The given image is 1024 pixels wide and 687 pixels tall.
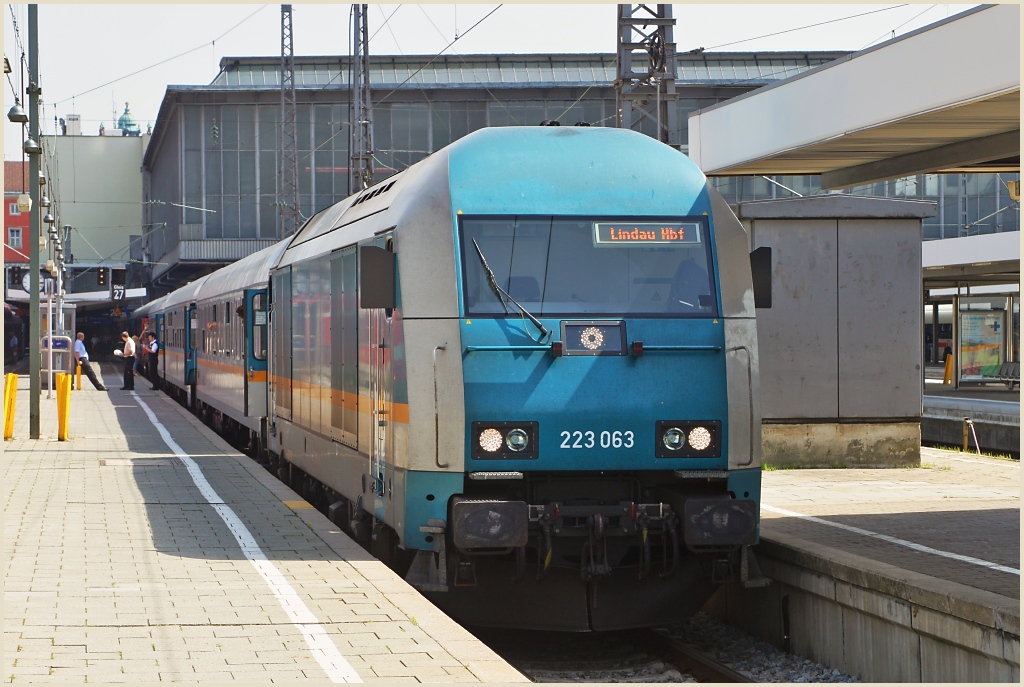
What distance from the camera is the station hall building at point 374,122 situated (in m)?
55.7

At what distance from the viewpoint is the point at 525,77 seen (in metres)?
58.6

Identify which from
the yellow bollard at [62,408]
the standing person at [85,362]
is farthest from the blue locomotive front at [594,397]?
the standing person at [85,362]

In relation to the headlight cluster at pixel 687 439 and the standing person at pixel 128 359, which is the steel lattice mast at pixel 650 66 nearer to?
the headlight cluster at pixel 687 439

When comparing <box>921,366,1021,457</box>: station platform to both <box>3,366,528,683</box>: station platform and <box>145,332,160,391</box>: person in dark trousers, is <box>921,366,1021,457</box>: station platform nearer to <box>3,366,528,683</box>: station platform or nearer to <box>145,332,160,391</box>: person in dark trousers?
<box>3,366,528,683</box>: station platform

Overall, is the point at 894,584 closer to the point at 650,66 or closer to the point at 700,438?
the point at 700,438

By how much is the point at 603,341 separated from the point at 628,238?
30.6 inches

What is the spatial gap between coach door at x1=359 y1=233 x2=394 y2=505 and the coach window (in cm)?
756

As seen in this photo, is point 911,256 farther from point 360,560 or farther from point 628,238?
point 360,560

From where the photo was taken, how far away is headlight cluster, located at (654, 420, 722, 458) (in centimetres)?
897

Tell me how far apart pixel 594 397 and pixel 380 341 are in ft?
5.44

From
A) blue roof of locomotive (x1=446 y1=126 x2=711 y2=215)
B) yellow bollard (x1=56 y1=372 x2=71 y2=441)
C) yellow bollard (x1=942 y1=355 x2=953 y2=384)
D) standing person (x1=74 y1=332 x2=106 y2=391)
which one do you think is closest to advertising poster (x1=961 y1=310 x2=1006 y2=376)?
yellow bollard (x1=942 y1=355 x2=953 y2=384)

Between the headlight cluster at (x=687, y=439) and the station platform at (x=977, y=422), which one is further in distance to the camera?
the station platform at (x=977, y=422)

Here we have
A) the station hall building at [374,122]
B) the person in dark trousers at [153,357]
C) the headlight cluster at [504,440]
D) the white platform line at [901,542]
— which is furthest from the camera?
the station hall building at [374,122]

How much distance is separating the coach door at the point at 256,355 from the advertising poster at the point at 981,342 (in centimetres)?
1810
